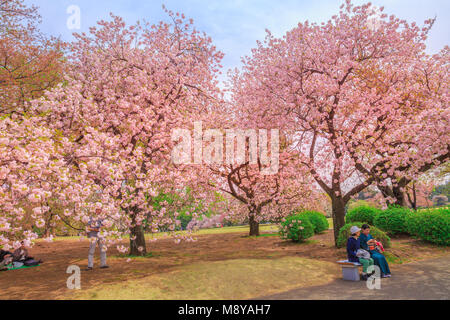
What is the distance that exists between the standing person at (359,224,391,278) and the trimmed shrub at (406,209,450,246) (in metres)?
7.36

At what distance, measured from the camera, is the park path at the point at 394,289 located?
22.4ft

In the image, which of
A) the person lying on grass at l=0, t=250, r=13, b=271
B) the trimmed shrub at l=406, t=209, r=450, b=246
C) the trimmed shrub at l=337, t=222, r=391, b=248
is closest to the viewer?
the person lying on grass at l=0, t=250, r=13, b=271

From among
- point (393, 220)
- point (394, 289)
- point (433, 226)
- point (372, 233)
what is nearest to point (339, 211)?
point (372, 233)

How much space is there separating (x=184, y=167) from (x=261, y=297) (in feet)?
28.0

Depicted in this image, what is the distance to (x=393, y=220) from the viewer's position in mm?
16719

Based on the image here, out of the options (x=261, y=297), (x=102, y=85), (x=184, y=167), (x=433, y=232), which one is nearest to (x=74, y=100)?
(x=102, y=85)

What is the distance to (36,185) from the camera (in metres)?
6.81

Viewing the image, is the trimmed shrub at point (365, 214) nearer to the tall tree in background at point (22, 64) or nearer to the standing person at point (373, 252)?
the standing person at point (373, 252)

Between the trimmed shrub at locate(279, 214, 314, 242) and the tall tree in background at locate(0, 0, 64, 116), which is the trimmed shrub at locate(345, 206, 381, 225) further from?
the tall tree in background at locate(0, 0, 64, 116)

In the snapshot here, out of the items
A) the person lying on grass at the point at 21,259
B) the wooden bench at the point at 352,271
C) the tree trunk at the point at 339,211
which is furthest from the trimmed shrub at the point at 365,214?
the person lying on grass at the point at 21,259

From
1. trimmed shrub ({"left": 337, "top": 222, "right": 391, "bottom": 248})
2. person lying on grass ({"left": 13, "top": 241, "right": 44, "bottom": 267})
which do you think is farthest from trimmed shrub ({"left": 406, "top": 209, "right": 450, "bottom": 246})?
person lying on grass ({"left": 13, "top": 241, "right": 44, "bottom": 267})

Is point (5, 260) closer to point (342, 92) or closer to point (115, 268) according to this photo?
point (115, 268)

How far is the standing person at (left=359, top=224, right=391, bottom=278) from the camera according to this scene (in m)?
8.71

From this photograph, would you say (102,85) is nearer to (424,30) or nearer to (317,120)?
(317,120)
